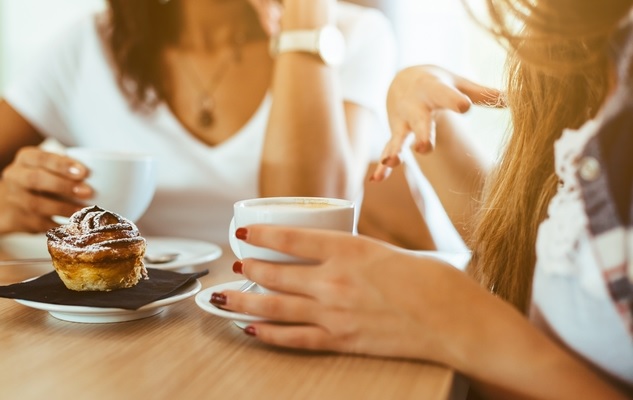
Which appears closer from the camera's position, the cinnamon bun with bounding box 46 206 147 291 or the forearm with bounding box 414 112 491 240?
the cinnamon bun with bounding box 46 206 147 291

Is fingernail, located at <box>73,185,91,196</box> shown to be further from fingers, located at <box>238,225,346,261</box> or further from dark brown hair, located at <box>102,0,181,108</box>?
dark brown hair, located at <box>102,0,181,108</box>

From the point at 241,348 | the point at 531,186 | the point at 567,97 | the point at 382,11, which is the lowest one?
the point at 241,348

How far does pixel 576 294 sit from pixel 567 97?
0.29 meters

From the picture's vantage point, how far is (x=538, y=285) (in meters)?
0.54

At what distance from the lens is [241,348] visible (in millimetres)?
579

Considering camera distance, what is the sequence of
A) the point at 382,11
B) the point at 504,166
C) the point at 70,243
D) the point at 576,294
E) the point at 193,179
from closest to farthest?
A: the point at 576,294 < the point at 70,243 < the point at 504,166 < the point at 193,179 < the point at 382,11

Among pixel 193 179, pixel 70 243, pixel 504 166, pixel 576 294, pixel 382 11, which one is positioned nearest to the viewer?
pixel 576 294

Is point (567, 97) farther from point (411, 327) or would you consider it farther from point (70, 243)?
point (70, 243)

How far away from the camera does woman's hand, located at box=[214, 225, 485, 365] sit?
0.53m

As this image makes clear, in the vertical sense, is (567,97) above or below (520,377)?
above

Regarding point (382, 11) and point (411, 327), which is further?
point (382, 11)

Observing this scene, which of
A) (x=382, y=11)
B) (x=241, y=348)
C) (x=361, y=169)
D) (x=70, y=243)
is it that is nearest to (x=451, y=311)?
(x=241, y=348)

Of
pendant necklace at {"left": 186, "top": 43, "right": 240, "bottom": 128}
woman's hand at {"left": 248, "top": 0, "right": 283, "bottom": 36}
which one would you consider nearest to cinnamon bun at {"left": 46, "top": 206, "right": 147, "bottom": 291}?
pendant necklace at {"left": 186, "top": 43, "right": 240, "bottom": 128}

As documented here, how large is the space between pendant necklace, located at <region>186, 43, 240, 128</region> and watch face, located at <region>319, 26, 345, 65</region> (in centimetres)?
31
